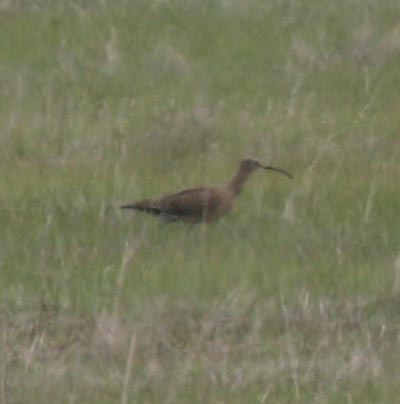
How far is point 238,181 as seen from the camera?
1156 centimetres

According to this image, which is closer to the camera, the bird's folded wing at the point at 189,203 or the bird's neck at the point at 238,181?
the bird's folded wing at the point at 189,203

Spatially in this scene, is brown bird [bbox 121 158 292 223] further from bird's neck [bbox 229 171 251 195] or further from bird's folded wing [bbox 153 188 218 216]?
bird's neck [bbox 229 171 251 195]

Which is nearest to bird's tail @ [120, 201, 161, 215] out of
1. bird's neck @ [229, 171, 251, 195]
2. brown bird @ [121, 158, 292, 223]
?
brown bird @ [121, 158, 292, 223]

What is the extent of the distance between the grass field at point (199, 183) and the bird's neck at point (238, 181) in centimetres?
13

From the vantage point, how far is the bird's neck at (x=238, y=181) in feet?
37.7

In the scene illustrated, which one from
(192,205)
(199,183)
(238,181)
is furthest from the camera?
(199,183)

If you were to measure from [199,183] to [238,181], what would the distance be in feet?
2.33

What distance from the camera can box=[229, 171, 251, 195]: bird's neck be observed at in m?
11.5

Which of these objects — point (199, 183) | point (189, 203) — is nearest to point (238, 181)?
point (189, 203)

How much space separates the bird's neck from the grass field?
13 centimetres

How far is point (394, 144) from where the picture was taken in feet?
42.5

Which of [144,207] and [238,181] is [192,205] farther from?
[238,181]

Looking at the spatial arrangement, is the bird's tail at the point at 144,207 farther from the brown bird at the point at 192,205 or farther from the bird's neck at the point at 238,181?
the bird's neck at the point at 238,181

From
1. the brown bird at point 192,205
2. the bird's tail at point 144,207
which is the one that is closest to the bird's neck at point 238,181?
the brown bird at point 192,205
